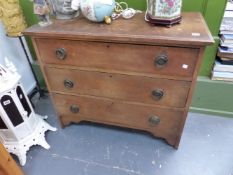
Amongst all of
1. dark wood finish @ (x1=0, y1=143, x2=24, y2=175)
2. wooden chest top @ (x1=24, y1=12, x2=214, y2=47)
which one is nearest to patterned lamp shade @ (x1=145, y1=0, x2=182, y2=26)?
wooden chest top @ (x1=24, y1=12, x2=214, y2=47)

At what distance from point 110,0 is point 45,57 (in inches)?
19.6

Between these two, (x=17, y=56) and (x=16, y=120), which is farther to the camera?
(x=17, y=56)

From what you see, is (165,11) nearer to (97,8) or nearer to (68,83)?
(97,8)

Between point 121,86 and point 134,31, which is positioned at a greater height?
point 134,31

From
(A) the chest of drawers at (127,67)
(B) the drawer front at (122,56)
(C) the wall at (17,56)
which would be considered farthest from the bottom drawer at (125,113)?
(C) the wall at (17,56)

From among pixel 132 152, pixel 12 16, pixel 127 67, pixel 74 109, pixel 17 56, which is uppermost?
pixel 12 16

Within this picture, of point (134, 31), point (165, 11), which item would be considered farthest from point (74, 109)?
point (165, 11)

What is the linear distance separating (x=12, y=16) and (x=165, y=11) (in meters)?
0.98

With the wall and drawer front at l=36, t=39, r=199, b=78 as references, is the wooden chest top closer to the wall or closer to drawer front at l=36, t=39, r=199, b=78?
drawer front at l=36, t=39, r=199, b=78

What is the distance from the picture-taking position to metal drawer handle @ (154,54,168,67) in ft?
3.14

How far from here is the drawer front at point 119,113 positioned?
4.00ft

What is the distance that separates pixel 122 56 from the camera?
3.34ft

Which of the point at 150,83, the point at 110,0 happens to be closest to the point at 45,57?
the point at 110,0

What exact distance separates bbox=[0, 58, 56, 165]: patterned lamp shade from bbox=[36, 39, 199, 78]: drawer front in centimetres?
27
